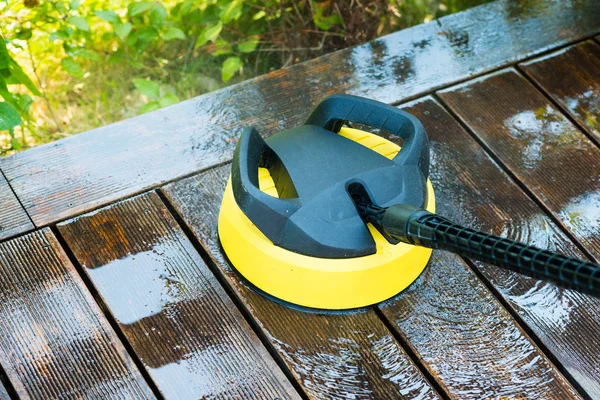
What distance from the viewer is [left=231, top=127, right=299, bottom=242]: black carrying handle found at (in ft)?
4.22

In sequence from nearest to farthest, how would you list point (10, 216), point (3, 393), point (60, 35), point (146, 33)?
point (3, 393) → point (10, 216) → point (60, 35) → point (146, 33)

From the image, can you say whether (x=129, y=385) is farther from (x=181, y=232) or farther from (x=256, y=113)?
(x=256, y=113)

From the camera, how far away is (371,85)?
6.05ft

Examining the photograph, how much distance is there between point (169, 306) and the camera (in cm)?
139

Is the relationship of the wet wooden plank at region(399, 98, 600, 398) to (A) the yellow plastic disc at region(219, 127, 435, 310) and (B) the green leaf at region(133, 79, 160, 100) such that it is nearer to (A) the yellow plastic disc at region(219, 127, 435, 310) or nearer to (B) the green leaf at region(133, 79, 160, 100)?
(A) the yellow plastic disc at region(219, 127, 435, 310)

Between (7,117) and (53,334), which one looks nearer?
(53,334)

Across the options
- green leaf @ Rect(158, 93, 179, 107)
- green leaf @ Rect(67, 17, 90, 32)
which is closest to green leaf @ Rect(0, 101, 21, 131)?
green leaf @ Rect(67, 17, 90, 32)

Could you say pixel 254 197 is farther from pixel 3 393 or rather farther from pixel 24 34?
pixel 24 34

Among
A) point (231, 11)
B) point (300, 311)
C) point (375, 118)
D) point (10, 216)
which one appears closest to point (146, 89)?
point (231, 11)

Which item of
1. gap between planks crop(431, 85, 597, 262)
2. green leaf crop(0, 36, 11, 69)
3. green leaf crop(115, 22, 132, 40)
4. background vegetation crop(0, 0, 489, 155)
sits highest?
gap between planks crop(431, 85, 597, 262)

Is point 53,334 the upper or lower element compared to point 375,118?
lower

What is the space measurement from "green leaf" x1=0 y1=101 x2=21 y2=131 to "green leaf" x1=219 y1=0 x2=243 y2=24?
2.75ft

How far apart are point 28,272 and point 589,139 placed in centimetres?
128

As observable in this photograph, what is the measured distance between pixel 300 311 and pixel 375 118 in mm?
410
